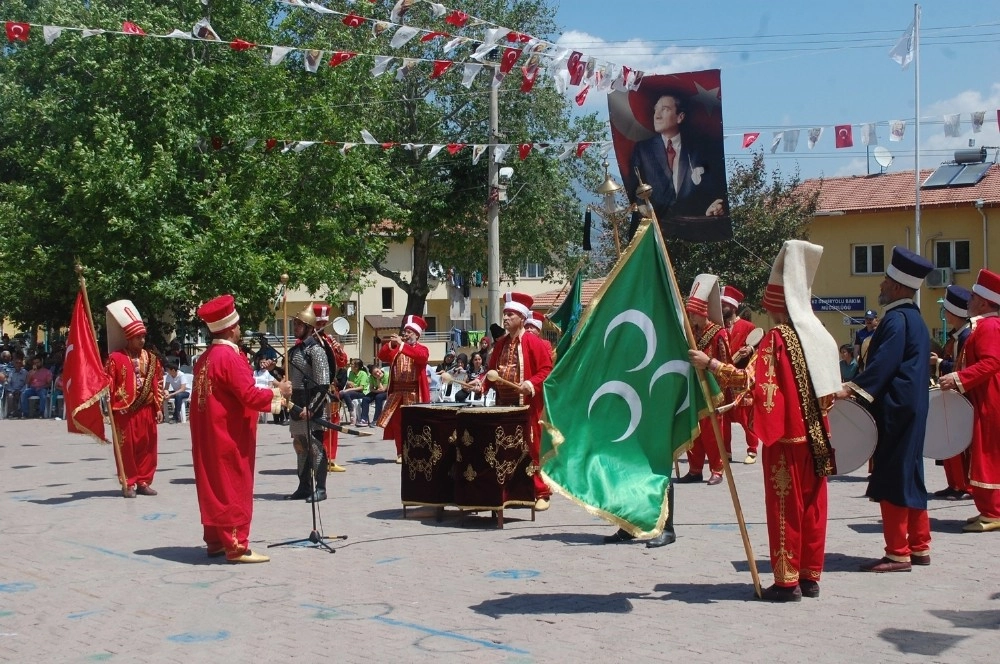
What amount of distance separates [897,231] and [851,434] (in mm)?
39747

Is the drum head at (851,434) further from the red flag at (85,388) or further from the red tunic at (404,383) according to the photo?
the red flag at (85,388)

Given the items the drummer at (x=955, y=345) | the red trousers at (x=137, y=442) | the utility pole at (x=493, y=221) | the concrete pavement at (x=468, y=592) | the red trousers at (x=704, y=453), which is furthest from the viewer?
the utility pole at (x=493, y=221)

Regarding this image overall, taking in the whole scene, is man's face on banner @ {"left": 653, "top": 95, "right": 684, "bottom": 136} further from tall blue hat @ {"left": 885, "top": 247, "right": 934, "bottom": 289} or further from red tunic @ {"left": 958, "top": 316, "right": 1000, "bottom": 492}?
tall blue hat @ {"left": 885, "top": 247, "right": 934, "bottom": 289}

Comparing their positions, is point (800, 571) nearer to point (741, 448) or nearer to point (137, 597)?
point (137, 597)

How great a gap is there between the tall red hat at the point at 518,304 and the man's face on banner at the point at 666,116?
4052mm

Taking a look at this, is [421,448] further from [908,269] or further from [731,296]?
[908,269]

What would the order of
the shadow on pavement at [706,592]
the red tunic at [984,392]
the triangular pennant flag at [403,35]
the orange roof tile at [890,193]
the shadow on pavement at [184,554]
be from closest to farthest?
→ the shadow on pavement at [706,592]
the shadow on pavement at [184,554]
the red tunic at [984,392]
the triangular pennant flag at [403,35]
the orange roof tile at [890,193]

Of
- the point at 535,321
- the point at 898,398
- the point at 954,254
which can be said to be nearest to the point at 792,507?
the point at 898,398

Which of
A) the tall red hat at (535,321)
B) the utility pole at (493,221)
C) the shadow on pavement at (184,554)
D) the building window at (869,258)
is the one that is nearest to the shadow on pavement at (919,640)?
the shadow on pavement at (184,554)

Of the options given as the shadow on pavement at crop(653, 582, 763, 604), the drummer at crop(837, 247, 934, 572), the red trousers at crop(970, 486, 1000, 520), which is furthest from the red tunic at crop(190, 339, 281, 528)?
the red trousers at crop(970, 486, 1000, 520)

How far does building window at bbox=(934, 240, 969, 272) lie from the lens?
44094 mm

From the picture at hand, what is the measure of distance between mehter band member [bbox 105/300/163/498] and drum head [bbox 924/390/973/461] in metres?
8.02

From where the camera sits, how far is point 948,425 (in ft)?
32.4

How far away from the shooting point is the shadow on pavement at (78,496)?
13094 mm
